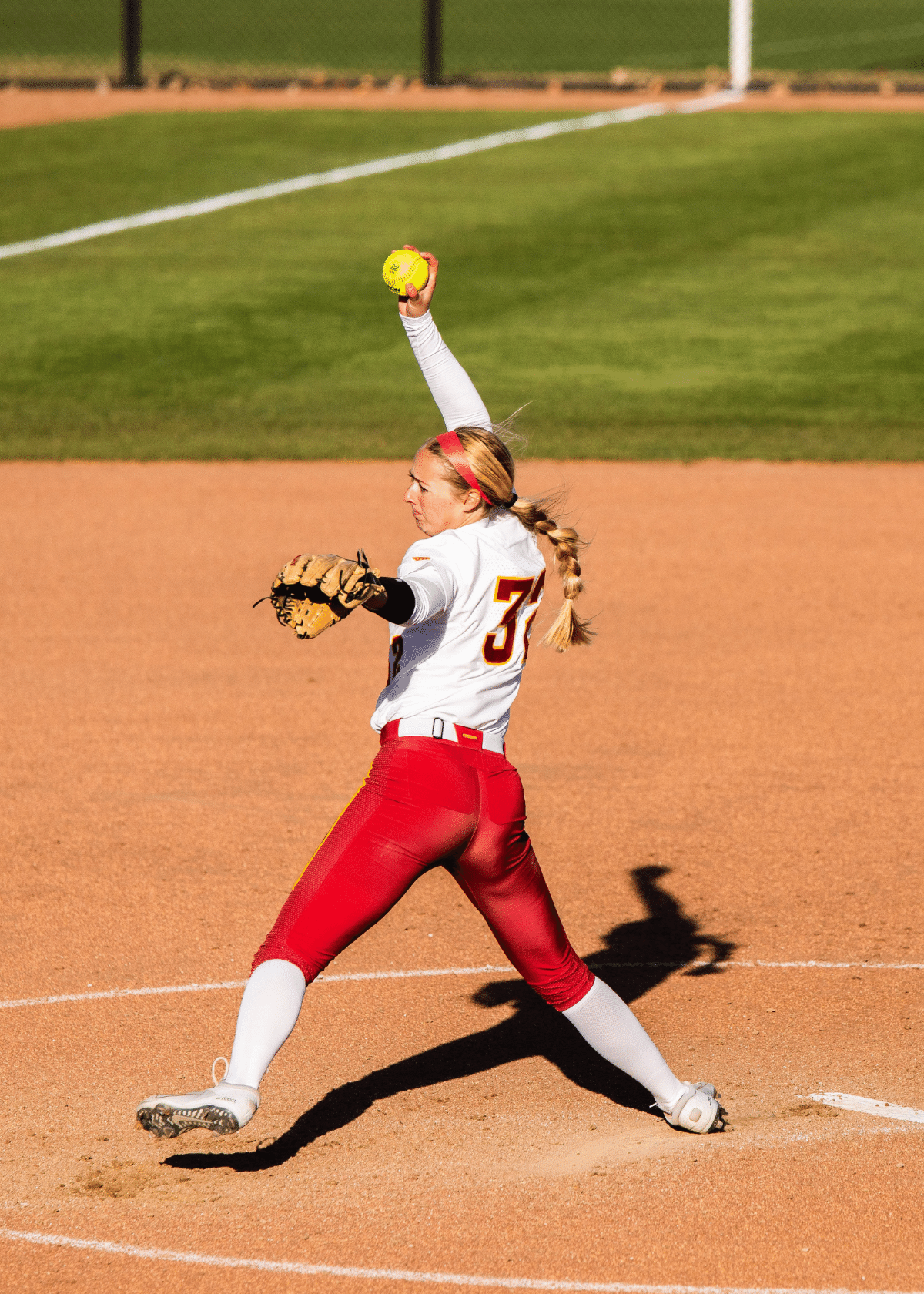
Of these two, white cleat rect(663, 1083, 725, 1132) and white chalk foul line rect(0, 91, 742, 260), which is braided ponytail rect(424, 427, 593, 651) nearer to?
white cleat rect(663, 1083, 725, 1132)

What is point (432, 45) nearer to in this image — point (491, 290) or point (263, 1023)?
point (491, 290)

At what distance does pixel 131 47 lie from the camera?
27.6 m

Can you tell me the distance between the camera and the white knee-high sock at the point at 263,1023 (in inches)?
177

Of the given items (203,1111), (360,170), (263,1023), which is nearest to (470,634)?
(263,1023)

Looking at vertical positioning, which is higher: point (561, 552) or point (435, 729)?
point (561, 552)

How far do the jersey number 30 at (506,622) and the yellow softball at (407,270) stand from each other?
3.61 ft

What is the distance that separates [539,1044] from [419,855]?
1.46m

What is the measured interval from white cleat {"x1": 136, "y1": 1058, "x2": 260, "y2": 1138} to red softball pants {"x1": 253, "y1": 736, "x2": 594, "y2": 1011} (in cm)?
35

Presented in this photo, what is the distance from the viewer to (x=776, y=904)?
6859 millimetres

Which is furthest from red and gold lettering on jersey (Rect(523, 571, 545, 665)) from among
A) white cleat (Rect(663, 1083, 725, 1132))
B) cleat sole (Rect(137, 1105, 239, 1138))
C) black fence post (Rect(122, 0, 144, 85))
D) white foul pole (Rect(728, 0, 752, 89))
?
black fence post (Rect(122, 0, 144, 85))

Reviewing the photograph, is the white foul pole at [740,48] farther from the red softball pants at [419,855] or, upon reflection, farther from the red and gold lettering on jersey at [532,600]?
the red softball pants at [419,855]

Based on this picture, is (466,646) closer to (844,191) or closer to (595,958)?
(595,958)

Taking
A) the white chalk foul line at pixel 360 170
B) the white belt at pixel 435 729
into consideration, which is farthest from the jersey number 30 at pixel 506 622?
the white chalk foul line at pixel 360 170

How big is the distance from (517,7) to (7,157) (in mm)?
20170
